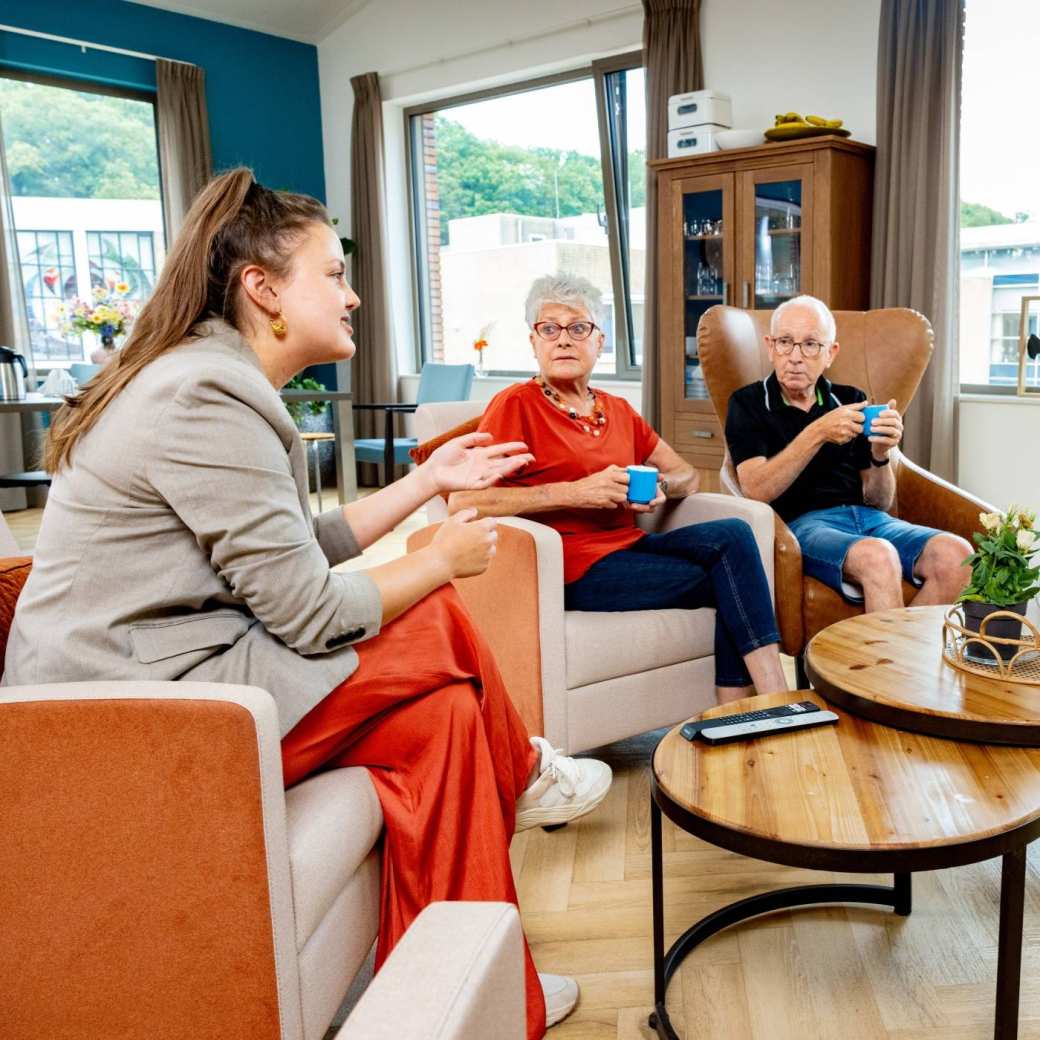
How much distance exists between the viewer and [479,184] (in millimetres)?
6652

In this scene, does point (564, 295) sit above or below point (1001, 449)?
above

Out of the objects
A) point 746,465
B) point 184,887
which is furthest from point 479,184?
point 184,887

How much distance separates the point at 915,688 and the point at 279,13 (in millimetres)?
6614

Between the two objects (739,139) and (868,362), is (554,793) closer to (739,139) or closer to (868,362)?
(868,362)

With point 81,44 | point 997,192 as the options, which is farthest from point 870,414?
point 81,44

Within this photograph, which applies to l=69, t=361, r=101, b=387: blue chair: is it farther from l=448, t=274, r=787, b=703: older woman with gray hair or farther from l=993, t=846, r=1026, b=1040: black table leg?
l=993, t=846, r=1026, b=1040: black table leg

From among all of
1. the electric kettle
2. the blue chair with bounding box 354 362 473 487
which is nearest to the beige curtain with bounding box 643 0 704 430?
the blue chair with bounding box 354 362 473 487

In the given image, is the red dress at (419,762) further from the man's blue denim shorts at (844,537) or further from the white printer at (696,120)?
the white printer at (696,120)

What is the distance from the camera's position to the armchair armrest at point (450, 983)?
1.57 ft

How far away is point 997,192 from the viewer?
14.3 ft

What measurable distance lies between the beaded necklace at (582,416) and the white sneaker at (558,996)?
4.11ft

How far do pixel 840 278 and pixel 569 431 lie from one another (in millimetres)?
2530

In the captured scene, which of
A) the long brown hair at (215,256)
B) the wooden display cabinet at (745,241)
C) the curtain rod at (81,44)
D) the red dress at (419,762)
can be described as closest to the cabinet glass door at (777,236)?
the wooden display cabinet at (745,241)

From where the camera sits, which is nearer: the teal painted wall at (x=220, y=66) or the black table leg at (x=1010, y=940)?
the black table leg at (x=1010, y=940)
